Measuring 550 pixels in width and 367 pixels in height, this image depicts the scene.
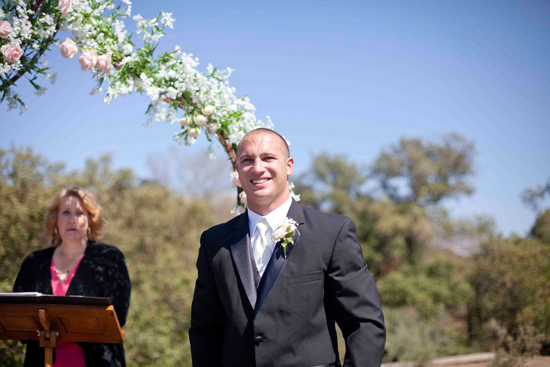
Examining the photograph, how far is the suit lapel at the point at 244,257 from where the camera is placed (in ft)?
7.04

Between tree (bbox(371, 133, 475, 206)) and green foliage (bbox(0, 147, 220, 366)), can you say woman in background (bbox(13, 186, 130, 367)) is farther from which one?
tree (bbox(371, 133, 475, 206))

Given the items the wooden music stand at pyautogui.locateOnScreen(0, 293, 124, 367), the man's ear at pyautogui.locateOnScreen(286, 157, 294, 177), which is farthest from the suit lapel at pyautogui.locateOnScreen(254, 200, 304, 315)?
the wooden music stand at pyautogui.locateOnScreen(0, 293, 124, 367)

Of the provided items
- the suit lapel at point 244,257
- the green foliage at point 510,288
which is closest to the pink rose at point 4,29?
the suit lapel at point 244,257

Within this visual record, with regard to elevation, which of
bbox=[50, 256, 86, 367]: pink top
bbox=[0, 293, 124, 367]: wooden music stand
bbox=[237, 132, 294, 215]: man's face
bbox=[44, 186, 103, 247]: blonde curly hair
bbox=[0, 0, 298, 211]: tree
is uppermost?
bbox=[0, 0, 298, 211]: tree

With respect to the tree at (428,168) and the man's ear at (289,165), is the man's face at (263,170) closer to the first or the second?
the man's ear at (289,165)

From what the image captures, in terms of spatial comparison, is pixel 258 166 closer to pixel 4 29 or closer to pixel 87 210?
pixel 4 29

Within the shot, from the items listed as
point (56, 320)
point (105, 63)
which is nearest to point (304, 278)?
point (56, 320)

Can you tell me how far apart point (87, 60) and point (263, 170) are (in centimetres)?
157

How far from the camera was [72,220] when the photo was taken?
3617 millimetres

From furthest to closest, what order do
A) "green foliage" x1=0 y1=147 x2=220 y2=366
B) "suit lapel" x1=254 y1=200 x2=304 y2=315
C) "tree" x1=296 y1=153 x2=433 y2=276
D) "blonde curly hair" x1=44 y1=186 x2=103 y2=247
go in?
"tree" x1=296 y1=153 x2=433 y2=276, "green foliage" x1=0 y1=147 x2=220 y2=366, "blonde curly hair" x1=44 y1=186 x2=103 y2=247, "suit lapel" x1=254 y1=200 x2=304 y2=315

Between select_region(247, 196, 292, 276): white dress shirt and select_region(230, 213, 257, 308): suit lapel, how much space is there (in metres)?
0.03

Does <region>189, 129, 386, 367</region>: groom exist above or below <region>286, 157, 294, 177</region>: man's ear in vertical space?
below

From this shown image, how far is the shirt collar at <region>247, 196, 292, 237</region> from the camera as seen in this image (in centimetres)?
229

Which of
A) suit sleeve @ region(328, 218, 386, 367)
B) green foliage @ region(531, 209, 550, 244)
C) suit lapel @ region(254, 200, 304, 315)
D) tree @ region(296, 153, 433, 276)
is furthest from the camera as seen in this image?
tree @ region(296, 153, 433, 276)
